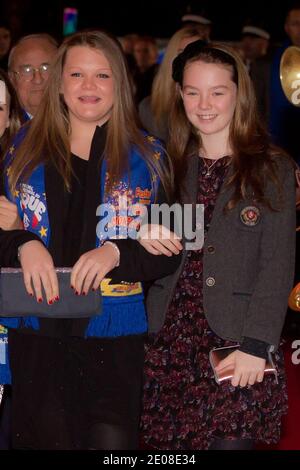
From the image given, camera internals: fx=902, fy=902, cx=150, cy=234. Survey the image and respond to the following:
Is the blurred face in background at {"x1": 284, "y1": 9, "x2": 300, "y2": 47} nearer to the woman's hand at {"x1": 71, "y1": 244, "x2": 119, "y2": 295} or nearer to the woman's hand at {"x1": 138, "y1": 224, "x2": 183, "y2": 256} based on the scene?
the woman's hand at {"x1": 138, "y1": 224, "x2": 183, "y2": 256}

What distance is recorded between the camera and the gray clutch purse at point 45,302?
2.74 metres

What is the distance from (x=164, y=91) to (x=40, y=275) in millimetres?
2932

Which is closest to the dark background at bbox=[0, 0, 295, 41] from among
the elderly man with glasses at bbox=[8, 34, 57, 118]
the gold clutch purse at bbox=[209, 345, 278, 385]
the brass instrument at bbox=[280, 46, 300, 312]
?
the brass instrument at bbox=[280, 46, 300, 312]

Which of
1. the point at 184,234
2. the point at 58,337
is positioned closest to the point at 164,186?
the point at 184,234

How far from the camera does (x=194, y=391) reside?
9.93 ft

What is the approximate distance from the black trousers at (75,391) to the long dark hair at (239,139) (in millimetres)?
652

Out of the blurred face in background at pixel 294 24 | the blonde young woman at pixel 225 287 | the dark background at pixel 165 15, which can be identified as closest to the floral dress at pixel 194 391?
the blonde young woman at pixel 225 287

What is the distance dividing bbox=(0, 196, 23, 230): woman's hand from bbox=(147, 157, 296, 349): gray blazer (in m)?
0.56

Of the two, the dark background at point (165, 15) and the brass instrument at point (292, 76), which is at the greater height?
the dark background at point (165, 15)

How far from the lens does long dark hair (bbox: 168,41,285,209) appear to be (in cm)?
301

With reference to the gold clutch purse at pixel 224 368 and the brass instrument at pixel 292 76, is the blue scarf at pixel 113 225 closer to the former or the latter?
the gold clutch purse at pixel 224 368

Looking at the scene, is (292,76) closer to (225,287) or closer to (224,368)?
(225,287)

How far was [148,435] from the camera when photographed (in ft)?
10.2
